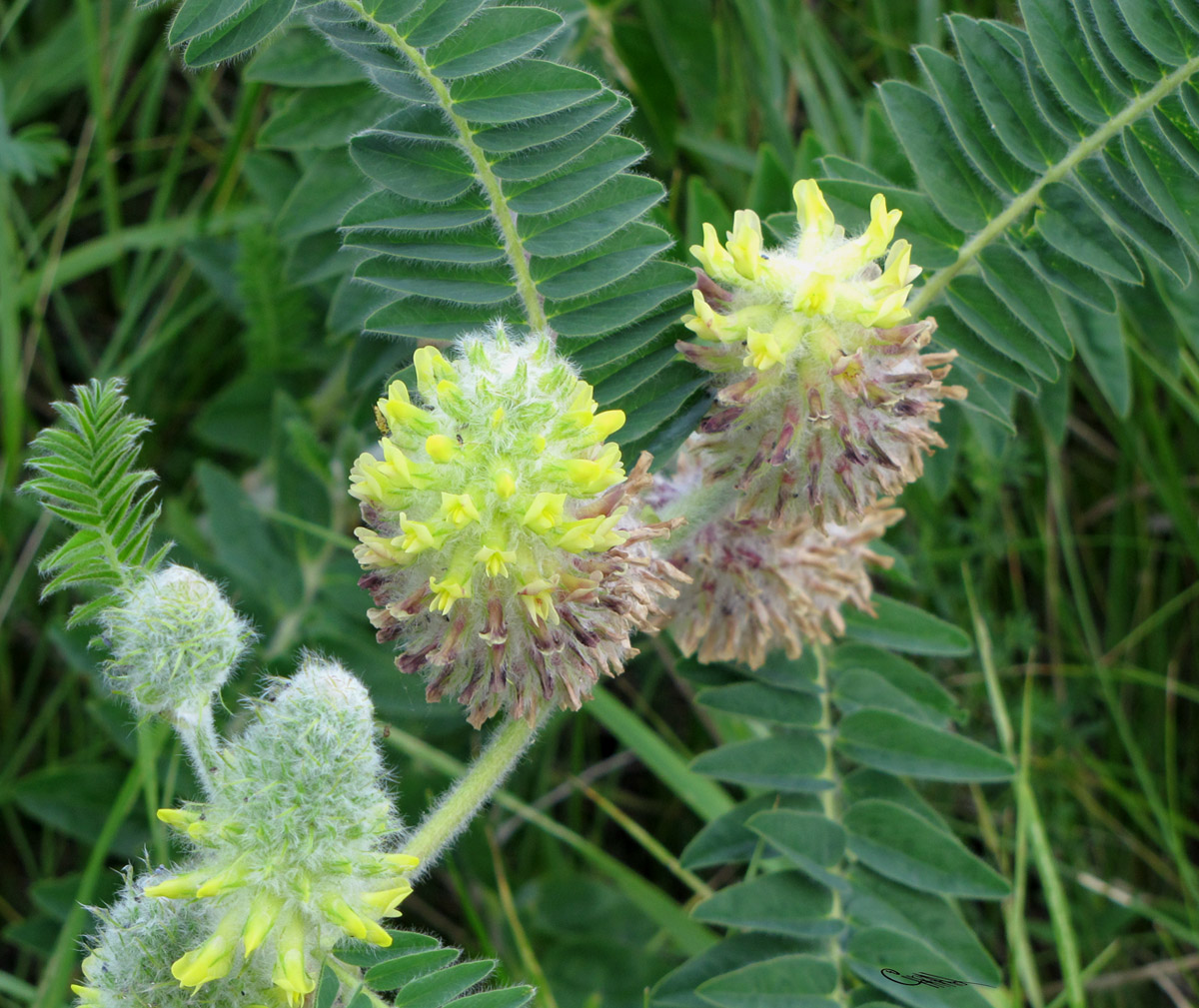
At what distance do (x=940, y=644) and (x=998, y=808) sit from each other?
153 centimetres

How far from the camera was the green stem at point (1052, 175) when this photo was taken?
2453 millimetres

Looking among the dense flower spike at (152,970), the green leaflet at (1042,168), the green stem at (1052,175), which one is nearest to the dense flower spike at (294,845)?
the dense flower spike at (152,970)

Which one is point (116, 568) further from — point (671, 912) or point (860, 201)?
point (671, 912)

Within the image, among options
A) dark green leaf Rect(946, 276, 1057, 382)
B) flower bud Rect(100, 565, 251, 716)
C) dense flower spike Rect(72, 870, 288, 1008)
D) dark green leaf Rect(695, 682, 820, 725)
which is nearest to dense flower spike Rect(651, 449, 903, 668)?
dark green leaf Rect(695, 682, 820, 725)

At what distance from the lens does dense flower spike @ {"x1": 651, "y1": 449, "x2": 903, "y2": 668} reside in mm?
2633

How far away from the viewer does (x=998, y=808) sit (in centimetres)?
432

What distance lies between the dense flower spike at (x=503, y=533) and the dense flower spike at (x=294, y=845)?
22 cm

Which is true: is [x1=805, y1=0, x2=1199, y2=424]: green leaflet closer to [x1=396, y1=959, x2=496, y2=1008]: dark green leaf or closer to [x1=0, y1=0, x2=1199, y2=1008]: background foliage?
[x1=0, y1=0, x2=1199, y2=1008]: background foliage

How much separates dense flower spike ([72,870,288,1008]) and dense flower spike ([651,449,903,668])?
3.65 ft

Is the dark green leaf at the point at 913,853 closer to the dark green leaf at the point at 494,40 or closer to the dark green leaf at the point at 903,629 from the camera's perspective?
the dark green leaf at the point at 903,629

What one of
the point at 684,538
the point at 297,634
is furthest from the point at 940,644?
the point at 297,634

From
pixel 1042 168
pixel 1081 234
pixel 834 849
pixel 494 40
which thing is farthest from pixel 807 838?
pixel 494 40

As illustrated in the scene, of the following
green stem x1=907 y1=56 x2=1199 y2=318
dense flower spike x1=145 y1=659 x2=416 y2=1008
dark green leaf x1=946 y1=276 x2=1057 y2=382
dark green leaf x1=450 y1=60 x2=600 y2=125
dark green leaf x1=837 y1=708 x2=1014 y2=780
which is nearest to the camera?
dense flower spike x1=145 y1=659 x2=416 y2=1008

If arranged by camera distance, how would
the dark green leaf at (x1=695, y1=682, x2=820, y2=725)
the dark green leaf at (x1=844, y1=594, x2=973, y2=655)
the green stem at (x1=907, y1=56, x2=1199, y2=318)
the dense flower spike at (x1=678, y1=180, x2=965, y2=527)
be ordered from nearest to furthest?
the dense flower spike at (x1=678, y1=180, x2=965, y2=527)
the green stem at (x1=907, y1=56, x2=1199, y2=318)
the dark green leaf at (x1=695, y1=682, x2=820, y2=725)
the dark green leaf at (x1=844, y1=594, x2=973, y2=655)
